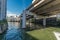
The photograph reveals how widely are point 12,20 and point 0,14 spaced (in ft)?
247

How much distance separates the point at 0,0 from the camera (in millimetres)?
42844

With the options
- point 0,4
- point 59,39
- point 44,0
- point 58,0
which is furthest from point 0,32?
point 59,39

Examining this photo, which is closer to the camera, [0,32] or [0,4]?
[0,32]

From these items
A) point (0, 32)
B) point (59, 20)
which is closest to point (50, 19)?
point (59, 20)

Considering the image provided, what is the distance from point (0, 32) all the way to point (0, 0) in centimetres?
1646

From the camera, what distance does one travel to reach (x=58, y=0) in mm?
22125

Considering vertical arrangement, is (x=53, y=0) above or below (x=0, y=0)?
below

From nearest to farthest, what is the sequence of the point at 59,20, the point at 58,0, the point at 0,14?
the point at 58,0 → the point at 0,14 → the point at 59,20

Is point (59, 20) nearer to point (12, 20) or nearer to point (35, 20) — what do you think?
point (35, 20)

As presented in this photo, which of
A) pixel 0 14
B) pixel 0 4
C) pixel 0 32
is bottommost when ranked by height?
pixel 0 32

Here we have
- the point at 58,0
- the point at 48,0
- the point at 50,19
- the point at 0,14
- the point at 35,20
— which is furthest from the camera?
the point at 35,20

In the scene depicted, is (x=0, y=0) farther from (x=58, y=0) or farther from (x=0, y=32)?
(x=58, y=0)

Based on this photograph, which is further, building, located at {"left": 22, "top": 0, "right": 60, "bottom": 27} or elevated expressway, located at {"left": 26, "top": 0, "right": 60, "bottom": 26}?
building, located at {"left": 22, "top": 0, "right": 60, "bottom": 27}

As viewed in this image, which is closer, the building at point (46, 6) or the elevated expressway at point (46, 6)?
the elevated expressway at point (46, 6)
